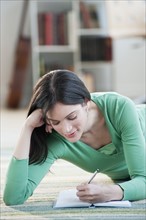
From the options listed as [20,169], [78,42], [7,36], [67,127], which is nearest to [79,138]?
[67,127]

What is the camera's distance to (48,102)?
3.69 ft

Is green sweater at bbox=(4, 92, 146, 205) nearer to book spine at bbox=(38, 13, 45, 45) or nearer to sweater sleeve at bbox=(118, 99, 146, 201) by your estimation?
sweater sleeve at bbox=(118, 99, 146, 201)

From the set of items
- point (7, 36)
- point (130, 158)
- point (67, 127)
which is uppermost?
point (7, 36)

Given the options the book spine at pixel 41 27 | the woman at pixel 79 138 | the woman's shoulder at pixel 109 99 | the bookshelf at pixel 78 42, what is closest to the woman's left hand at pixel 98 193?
the woman at pixel 79 138

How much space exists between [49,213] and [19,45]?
9.96 feet

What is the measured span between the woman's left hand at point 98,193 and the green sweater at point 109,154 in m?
0.03

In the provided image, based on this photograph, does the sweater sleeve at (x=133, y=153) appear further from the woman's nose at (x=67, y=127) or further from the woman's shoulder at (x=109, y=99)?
the woman's nose at (x=67, y=127)

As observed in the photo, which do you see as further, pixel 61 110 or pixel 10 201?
pixel 10 201

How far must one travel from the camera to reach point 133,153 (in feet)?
3.99

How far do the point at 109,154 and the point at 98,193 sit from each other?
22 cm

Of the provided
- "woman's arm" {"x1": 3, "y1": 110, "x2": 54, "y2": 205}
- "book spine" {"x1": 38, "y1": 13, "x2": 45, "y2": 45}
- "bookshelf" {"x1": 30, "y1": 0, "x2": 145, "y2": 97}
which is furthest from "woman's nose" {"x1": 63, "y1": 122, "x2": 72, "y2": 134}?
"book spine" {"x1": 38, "y1": 13, "x2": 45, "y2": 45}

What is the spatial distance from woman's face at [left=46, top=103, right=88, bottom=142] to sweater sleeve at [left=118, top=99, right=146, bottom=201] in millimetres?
142

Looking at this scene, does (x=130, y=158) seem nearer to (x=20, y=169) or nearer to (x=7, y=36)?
(x=20, y=169)

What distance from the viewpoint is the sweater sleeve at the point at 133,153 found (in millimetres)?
1213
